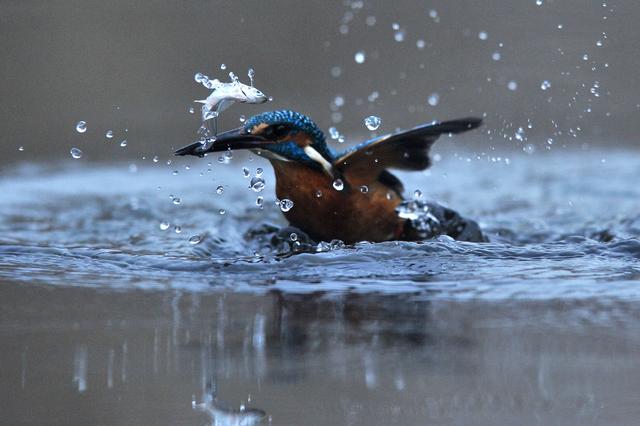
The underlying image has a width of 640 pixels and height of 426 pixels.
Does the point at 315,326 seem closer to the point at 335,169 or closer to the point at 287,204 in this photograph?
the point at 287,204

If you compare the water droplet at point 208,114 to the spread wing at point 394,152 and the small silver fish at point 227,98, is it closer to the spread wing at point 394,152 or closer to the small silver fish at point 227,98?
the small silver fish at point 227,98

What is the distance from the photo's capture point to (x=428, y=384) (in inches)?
112

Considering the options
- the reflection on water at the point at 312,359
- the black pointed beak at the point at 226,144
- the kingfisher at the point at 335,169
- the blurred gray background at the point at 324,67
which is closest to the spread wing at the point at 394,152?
the kingfisher at the point at 335,169

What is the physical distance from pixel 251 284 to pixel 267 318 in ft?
1.76

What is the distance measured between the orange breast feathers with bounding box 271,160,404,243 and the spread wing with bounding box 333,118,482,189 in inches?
2.9

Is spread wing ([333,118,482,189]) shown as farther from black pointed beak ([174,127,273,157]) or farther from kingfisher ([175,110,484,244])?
black pointed beak ([174,127,273,157])

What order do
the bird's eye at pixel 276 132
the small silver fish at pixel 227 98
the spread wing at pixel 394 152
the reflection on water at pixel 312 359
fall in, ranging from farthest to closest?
1. the spread wing at pixel 394 152
2. the bird's eye at pixel 276 132
3. the small silver fish at pixel 227 98
4. the reflection on water at pixel 312 359

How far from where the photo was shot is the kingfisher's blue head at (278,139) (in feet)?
14.8

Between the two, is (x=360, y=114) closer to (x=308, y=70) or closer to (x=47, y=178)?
(x=308, y=70)

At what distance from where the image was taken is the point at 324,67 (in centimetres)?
970

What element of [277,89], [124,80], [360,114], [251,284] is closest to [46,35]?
[124,80]

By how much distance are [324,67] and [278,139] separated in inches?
204

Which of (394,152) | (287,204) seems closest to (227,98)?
(287,204)

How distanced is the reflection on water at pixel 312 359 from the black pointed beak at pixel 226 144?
76 centimetres
